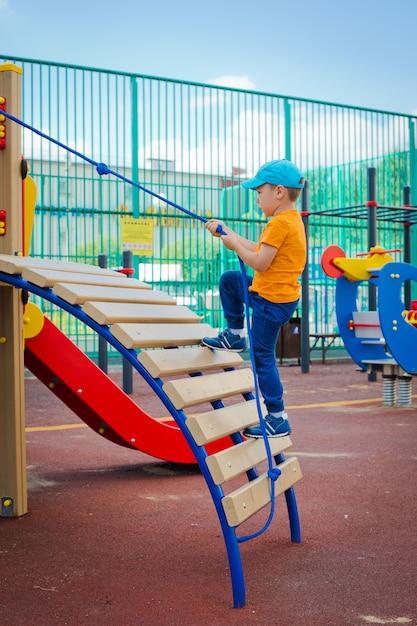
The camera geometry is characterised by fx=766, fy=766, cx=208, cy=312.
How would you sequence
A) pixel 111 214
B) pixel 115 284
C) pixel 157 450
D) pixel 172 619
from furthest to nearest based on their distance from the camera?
pixel 111 214, pixel 157 450, pixel 115 284, pixel 172 619

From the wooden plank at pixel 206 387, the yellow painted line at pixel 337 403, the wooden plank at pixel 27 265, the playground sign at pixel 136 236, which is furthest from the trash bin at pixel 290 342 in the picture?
the wooden plank at pixel 206 387

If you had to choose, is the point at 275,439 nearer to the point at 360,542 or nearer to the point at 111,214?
the point at 360,542

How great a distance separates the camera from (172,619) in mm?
2605

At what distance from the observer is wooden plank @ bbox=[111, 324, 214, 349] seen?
3047mm

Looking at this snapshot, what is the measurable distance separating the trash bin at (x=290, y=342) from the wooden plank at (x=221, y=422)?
31.1 ft

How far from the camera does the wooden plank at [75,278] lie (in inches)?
126

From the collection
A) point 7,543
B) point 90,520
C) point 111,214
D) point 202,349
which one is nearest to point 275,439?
point 202,349

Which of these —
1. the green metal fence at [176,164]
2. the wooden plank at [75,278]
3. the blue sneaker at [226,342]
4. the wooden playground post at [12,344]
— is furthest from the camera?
the green metal fence at [176,164]

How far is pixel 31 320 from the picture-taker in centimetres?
431

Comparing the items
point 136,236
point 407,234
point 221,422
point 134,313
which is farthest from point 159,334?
point 136,236

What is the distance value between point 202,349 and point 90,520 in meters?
1.07

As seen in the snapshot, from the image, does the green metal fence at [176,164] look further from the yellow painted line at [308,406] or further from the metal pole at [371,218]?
the yellow painted line at [308,406]

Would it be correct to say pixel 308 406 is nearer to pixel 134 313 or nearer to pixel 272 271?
pixel 272 271

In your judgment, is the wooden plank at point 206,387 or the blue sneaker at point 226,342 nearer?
the wooden plank at point 206,387
